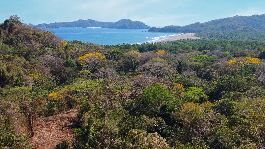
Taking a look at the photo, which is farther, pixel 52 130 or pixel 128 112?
pixel 128 112

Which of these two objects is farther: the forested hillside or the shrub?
the shrub

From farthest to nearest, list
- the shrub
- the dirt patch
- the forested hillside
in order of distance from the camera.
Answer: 1. the shrub
2. the dirt patch
3. the forested hillside

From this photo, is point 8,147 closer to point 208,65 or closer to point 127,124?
point 127,124

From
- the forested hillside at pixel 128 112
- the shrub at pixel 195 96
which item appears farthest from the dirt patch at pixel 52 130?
the shrub at pixel 195 96

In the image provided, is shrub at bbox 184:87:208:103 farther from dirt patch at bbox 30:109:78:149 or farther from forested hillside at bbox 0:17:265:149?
dirt patch at bbox 30:109:78:149

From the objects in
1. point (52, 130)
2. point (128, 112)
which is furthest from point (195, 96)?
point (52, 130)

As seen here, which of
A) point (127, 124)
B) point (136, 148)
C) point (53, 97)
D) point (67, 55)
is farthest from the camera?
point (67, 55)

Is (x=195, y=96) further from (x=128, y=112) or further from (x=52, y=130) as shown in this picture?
(x=52, y=130)

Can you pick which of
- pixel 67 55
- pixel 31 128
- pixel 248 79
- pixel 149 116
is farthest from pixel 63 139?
pixel 67 55

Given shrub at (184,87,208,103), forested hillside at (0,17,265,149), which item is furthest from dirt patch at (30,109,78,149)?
shrub at (184,87,208,103)
